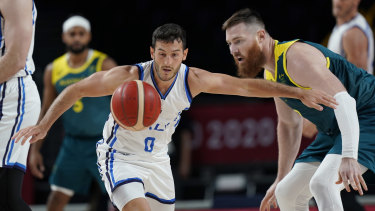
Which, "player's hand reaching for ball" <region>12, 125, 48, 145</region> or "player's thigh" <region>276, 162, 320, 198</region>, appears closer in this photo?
"player's hand reaching for ball" <region>12, 125, 48, 145</region>

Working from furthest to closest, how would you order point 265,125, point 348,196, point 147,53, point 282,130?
point 147,53
point 265,125
point 348,196
point 282,130

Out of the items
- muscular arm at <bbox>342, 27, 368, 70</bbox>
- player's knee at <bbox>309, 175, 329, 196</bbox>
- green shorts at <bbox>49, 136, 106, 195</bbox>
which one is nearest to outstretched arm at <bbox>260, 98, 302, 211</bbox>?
player's knee at <bbox>309, 175, 329, 196</bbox>

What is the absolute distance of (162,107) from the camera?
13.3 feet

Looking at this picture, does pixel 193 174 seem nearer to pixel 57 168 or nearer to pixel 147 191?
pixel 57 168

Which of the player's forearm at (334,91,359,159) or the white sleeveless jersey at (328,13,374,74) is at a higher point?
the white sleeveless jersey at (328,13,374,74)

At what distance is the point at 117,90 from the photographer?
3762 mm

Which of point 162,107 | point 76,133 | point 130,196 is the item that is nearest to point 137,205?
point 130,196

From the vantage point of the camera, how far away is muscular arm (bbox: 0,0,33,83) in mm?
3518

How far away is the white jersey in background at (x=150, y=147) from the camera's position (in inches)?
159

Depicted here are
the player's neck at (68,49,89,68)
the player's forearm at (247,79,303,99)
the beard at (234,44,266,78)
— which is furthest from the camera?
the player's neck at (68,49,89,68)

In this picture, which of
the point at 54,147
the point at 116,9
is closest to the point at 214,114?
the point at 54,147

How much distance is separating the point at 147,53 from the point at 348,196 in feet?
20.1

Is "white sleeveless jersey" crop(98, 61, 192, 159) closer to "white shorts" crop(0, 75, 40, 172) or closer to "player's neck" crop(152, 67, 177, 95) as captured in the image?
"player's neck" crop(152, 67, 177, 95)

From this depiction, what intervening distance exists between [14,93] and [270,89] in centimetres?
164
